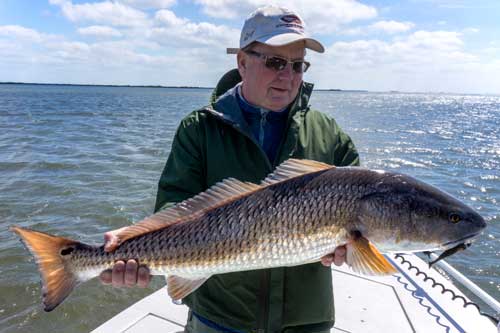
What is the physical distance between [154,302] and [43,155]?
53.8 ft

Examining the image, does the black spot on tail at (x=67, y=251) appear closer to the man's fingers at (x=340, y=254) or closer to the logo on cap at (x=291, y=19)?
the man's fingers at (x=340, y=254)

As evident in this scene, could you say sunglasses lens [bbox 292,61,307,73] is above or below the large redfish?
above

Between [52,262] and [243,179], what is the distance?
1.46m

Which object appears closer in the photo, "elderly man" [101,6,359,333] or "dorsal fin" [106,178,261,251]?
"dorsal fin" [106,178,261,251]

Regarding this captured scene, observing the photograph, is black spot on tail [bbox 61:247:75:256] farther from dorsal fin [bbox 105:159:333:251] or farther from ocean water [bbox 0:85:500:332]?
ocean water [bbox 0:85:500:332]

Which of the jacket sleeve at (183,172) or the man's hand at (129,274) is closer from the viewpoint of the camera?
the man's hand at (129,274)

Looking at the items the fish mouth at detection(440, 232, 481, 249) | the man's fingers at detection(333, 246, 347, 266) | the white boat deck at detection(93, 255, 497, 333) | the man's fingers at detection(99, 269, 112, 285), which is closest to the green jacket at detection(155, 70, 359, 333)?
the man's fingers at detection(333, 246, 347, 266)

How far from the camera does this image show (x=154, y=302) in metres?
5.17

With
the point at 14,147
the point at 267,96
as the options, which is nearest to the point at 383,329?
the point at 267,96

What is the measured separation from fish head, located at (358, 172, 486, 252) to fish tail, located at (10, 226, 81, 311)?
2.03 m

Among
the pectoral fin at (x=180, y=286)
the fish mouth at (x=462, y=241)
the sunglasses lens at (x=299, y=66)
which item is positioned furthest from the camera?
the sunglasses lens at (x=299, y=66)

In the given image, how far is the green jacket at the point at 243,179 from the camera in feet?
10.2

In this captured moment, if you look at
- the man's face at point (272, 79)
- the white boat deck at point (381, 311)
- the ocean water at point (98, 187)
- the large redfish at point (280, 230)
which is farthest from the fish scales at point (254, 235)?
the ocean water at point (98, 187)

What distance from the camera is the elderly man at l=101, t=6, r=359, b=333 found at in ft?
10.3
